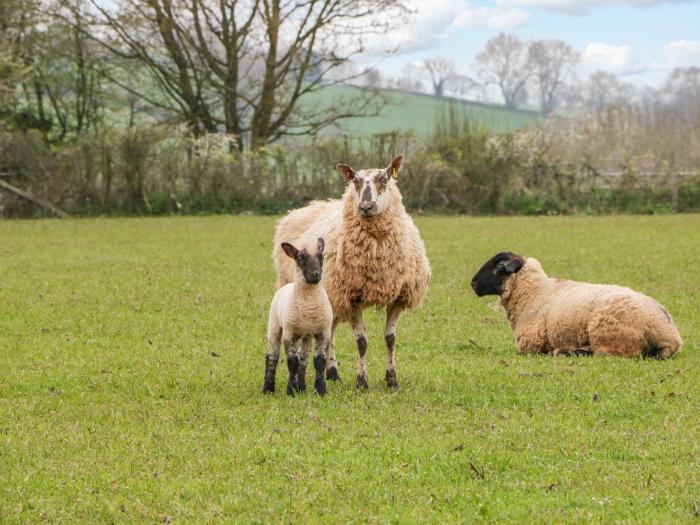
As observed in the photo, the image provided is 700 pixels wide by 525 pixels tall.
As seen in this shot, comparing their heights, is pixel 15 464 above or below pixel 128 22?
below

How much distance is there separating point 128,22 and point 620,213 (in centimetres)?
1934

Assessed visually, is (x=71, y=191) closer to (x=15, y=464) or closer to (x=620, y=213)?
(x=620, y=213)

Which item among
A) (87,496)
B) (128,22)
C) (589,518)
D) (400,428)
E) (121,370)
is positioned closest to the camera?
(589,518)

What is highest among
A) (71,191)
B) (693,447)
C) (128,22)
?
(128,22)

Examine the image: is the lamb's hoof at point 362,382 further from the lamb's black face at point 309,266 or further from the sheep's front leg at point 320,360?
the lamb's black face at point 309,266

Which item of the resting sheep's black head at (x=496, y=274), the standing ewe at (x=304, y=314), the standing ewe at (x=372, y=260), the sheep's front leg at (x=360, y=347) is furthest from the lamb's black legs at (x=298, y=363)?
the resting sheep's black head at (x=496, y=274)

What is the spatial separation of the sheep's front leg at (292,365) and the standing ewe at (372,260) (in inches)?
26.1

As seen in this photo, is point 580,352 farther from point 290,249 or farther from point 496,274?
point 290,249

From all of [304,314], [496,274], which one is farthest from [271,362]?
[496,274]

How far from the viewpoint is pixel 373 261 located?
841 cm

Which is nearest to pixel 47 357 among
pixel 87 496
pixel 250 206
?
pixel 87 496

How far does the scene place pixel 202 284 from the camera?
15805 millimetres

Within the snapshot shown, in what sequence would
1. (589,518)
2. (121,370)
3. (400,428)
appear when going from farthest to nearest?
(121,370) → (400,428) → (589,518)

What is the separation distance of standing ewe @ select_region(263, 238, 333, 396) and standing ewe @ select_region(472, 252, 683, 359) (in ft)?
10.5
